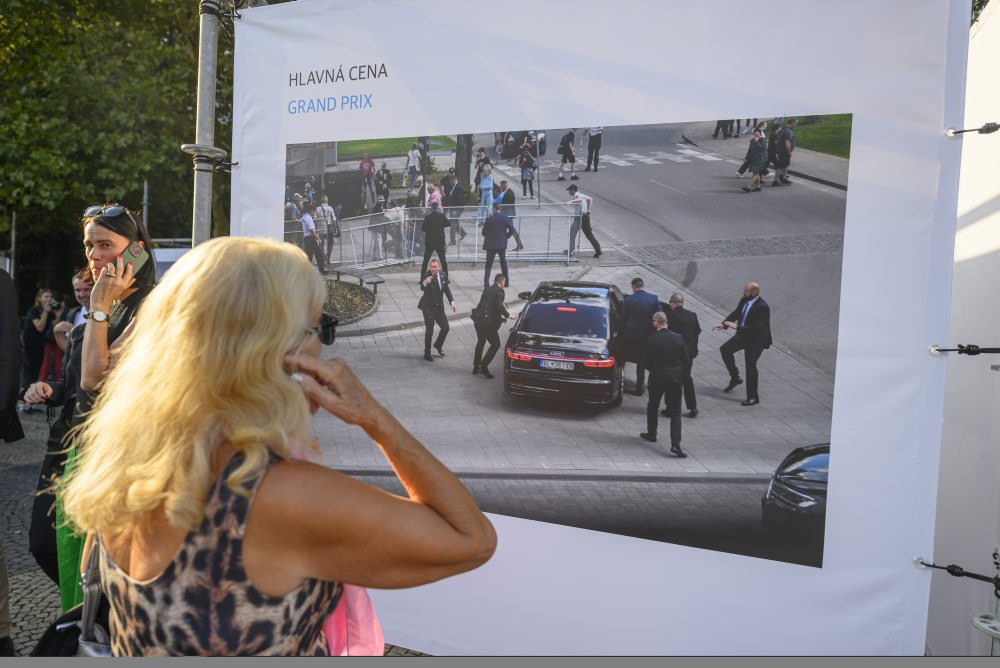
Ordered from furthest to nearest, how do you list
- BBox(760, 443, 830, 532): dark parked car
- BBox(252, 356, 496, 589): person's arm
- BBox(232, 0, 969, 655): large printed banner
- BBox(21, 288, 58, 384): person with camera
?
BBox(21, 288, 58, 384): person with camera, BBox(760, 443, 830, 532): dark parked car, BBox(232, 0, 969, 655): large printed banner, BBox(252, 356, 496, 589): person's arm

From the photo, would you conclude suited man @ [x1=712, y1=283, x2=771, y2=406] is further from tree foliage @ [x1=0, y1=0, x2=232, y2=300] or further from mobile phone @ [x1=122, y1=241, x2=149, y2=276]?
tree foliage @ [x1=0, y1=0, x2=232, y2=300]

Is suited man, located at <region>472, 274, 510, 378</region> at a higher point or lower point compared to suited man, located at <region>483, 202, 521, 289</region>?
lower

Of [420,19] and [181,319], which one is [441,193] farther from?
[181,319]

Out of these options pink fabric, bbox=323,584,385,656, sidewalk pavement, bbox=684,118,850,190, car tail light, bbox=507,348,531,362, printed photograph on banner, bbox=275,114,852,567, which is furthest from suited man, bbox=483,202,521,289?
pink fabric, bbox=323,584,385,656

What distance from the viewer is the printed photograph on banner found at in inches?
108

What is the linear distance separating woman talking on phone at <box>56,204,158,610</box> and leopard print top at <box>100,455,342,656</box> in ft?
5.91

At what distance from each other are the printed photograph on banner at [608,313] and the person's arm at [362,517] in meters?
1.67

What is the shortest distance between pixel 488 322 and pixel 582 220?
2.06 ft

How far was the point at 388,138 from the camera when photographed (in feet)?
12.1

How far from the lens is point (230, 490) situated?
4.14 ft

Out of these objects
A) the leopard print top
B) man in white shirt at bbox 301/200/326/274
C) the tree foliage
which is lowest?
the leopard print top

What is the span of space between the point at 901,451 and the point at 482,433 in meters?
1.67

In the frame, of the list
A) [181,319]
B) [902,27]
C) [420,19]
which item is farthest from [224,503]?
[420,19]

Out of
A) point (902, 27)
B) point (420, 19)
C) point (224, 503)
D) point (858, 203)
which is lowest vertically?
point (224, 503)
